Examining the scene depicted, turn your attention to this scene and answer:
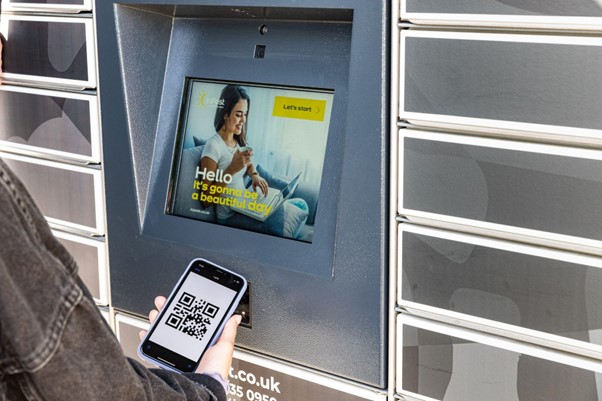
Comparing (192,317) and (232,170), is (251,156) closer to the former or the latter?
(232,170)

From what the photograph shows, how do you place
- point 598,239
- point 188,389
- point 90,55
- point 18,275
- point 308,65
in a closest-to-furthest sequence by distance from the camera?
point 18,275, point 188,389, point 598,239, point 308,65, point 90,55

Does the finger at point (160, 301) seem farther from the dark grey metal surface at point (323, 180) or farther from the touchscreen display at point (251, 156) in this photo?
the touchscreen display at point (251, 156)

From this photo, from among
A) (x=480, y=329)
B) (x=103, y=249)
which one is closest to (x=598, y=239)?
(x=480, y=329)

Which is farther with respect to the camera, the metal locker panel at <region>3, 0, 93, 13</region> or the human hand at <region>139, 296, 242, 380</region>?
the metal locker panel at <region>3, 0, 93, 13</region>

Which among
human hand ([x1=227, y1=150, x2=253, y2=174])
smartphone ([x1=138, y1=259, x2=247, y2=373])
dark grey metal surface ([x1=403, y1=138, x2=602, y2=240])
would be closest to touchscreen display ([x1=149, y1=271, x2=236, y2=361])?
smartphone ([x1=138, y1=259, x2=247, y2=373])

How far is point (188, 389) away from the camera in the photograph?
108 cm

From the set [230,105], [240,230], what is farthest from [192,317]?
[230,105]

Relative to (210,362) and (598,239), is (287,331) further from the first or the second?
(598,239)

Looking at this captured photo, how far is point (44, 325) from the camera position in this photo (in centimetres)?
75

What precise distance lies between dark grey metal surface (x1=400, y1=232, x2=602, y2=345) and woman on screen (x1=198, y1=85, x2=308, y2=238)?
1.16 ft

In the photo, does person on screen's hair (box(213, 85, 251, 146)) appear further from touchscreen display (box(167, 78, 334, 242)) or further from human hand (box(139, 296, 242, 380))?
human hand (box(139, 296, 242, 380))

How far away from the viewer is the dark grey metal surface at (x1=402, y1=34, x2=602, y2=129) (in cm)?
125

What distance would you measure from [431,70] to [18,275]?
0.91 m

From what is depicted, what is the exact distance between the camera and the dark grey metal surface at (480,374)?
53.8 inches
